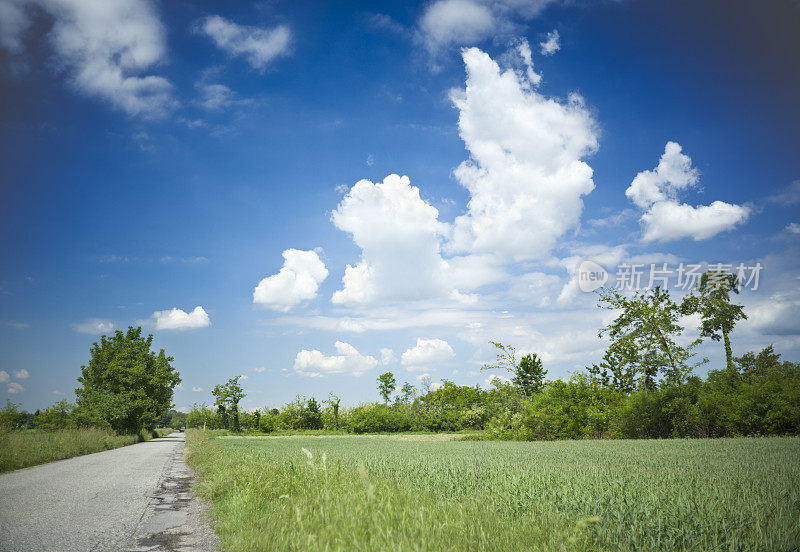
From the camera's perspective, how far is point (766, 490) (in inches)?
213

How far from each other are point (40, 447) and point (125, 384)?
2937 cm

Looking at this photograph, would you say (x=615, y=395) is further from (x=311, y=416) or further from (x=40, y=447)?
(x=311, y=416)

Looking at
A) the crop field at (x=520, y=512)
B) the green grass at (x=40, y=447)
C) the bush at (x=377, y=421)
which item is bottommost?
the bush at (x=377, y=421)

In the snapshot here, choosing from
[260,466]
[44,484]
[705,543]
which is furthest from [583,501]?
[44,484]

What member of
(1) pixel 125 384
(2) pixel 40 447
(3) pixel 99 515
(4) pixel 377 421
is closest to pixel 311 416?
(4) pixel 377 421

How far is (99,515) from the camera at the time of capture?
6906 millimetres

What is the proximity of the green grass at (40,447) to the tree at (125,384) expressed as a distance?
11.2 m

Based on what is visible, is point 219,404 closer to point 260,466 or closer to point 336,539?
point 260,466

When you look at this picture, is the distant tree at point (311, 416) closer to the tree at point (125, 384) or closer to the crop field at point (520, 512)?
the tree at point (125, 384)

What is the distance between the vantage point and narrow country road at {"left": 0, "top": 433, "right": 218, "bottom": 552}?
5.31 m

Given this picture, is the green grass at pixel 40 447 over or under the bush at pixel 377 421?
over

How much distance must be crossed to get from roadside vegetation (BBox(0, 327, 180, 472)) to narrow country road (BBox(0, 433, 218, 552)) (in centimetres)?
872

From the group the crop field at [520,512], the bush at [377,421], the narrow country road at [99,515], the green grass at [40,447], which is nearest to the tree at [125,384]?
the green grass at [40,447]

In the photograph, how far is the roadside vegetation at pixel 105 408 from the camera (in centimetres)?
1952
